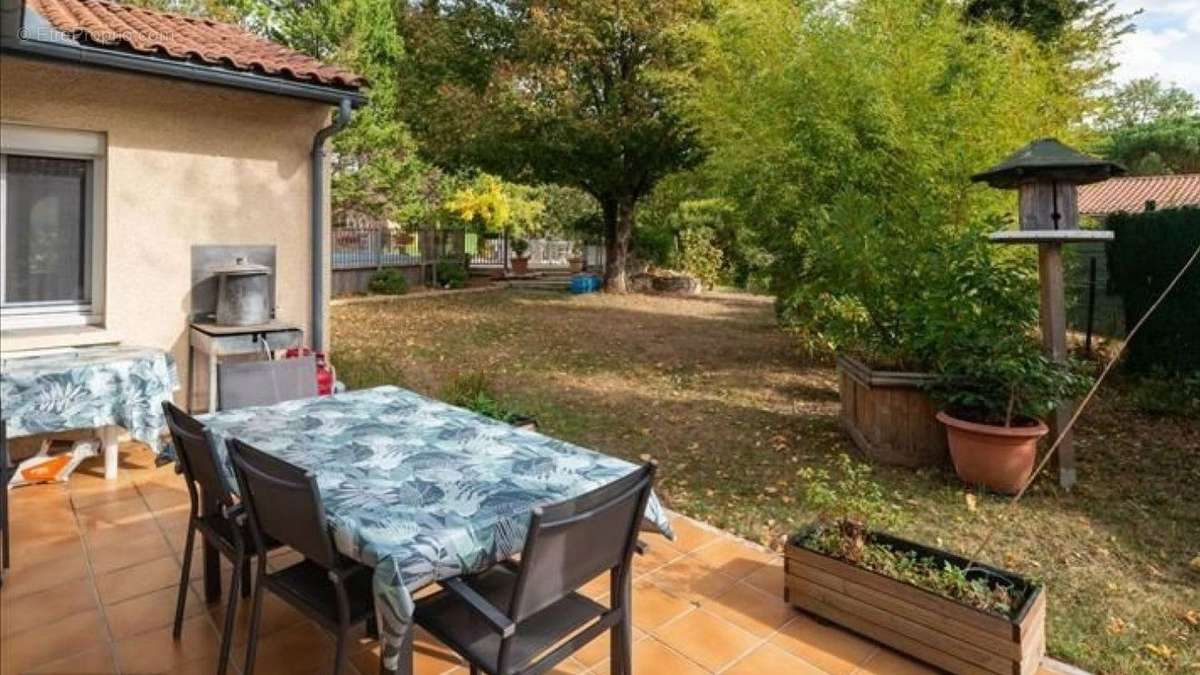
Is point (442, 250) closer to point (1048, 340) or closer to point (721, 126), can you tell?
point (721, 126)

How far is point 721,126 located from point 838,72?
7.13 feet

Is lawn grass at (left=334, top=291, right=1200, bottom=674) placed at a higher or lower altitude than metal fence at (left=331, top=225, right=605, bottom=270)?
lower

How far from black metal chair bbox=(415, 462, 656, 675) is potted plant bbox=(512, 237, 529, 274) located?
18084mm

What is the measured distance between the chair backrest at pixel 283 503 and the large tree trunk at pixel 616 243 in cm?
1391

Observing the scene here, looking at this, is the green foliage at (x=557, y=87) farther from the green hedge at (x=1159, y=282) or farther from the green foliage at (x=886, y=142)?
the green hedge at (x=1159, y=282)

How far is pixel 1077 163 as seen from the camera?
150 inches

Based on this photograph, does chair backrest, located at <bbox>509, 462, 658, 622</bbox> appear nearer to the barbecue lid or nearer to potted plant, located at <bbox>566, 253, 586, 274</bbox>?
the barbecue lid

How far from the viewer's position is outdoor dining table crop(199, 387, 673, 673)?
5.28ft

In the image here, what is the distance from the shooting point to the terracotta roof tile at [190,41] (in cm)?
328

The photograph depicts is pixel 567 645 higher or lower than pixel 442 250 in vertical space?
lower

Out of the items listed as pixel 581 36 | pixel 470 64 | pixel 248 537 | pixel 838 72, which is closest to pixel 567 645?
pixel 248 537

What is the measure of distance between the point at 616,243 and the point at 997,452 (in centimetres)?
1243

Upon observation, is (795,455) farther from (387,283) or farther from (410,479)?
(387,283)

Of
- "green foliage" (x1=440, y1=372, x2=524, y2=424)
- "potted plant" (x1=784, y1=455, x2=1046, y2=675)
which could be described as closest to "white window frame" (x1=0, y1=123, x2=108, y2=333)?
"green foliage" (x1=440, y1=372, x2=524, y2=424)
